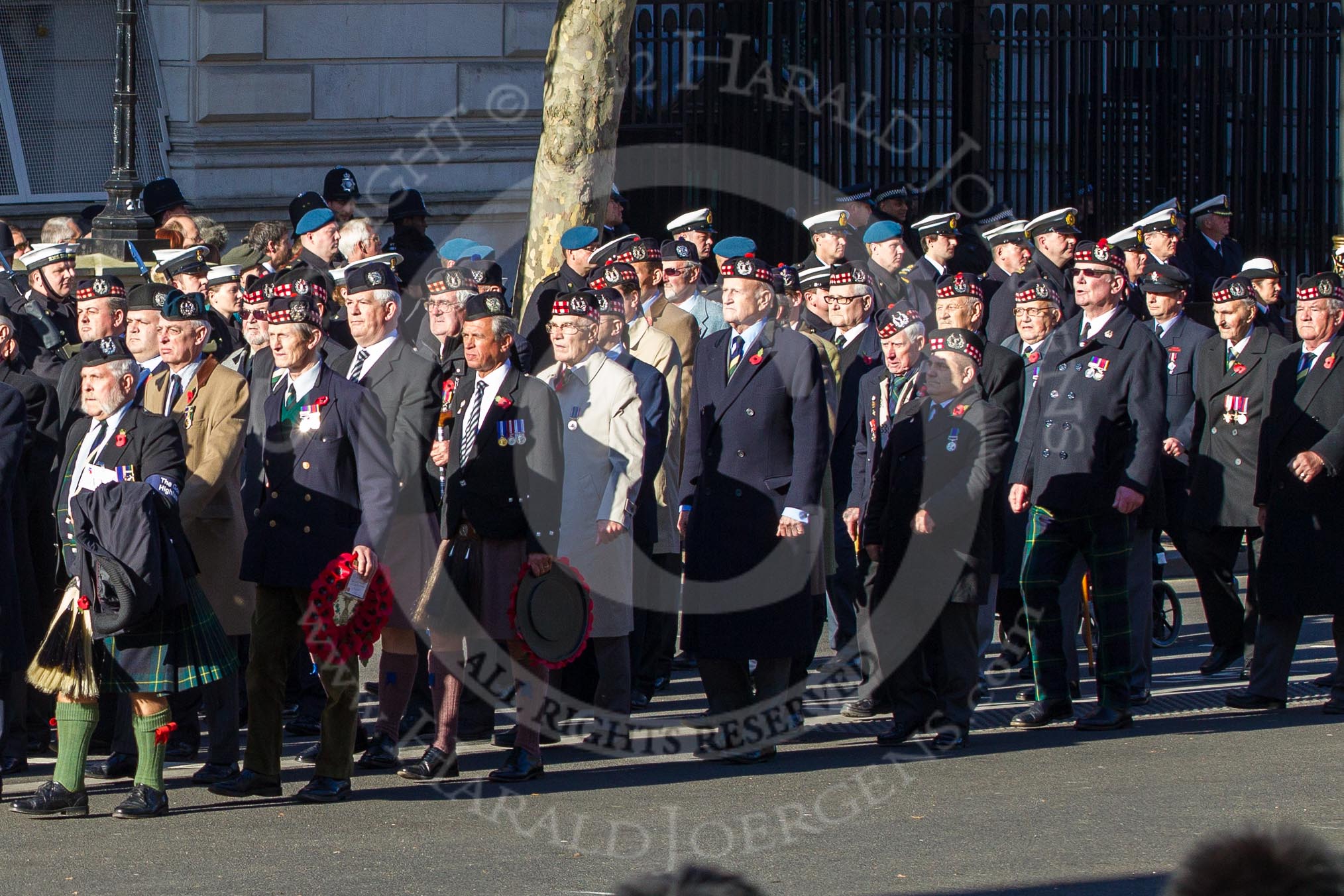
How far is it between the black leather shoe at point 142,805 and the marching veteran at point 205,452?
19.4 inches

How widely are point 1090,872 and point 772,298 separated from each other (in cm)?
327

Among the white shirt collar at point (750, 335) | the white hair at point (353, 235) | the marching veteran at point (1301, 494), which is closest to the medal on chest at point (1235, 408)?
the marching veteran at point (1301, 494)

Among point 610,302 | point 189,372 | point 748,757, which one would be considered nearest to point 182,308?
point 189,372

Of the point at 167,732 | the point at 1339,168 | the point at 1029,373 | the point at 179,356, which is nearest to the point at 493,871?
the point at 167,732

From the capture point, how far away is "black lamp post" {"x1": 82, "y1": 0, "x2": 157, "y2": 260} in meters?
12.5

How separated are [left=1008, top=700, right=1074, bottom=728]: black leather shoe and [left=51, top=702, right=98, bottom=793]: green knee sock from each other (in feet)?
13.0

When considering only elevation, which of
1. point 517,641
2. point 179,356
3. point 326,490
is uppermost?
point 179,356

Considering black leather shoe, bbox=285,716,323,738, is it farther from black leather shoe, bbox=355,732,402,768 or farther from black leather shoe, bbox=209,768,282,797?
black leather shoe, bbox=209,768,282,797

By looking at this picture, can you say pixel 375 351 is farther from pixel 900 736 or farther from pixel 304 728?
pixel 900 736

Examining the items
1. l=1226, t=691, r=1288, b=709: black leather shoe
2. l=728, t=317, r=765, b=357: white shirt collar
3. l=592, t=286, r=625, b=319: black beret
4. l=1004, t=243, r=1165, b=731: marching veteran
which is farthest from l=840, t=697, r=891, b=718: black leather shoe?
l=592, t=286, r=625, b=319: black beret

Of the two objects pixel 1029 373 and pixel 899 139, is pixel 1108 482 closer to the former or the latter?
pixel 1029 373

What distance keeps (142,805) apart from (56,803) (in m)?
0.29

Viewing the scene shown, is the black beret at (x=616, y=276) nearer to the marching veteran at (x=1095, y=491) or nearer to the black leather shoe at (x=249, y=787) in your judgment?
the marching veteran at (x=1095, y=491)

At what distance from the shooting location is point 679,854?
6.24 metres
